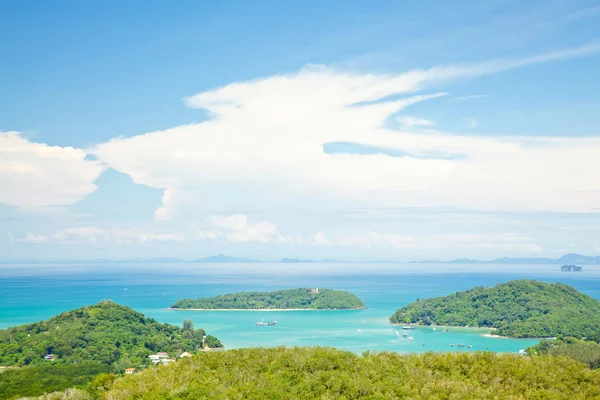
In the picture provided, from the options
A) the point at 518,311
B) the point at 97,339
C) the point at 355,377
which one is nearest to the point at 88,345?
the point at 97,339

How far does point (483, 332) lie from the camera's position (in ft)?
206

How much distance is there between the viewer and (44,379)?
27469 mm

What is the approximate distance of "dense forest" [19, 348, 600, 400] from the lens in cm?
1143

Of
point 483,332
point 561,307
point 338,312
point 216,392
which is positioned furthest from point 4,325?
point 561,307

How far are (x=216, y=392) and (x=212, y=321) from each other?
62574 millimetres

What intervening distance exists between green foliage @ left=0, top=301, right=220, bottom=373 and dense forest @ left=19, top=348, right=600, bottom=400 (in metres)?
24.2

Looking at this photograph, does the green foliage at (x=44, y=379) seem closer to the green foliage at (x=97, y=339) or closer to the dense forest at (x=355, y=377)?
the green foliage at (x=97, y=339)

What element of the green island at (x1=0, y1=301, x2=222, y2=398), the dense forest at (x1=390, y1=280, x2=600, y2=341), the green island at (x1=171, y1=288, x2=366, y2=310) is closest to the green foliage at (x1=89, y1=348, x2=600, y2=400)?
the green island at (x1=0, y1=301, x2=222, y2=398)

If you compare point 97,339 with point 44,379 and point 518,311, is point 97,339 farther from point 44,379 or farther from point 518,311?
point 518,311

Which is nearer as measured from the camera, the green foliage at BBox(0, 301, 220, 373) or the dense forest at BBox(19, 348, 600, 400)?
the dense forest at BBox(19, 348, 600, 400)

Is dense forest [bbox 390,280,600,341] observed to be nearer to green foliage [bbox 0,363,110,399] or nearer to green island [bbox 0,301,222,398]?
green island [bbox 0,301,222,398]

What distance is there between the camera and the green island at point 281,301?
86312mm

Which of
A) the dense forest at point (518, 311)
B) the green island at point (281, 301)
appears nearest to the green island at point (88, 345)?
the dense forest at point (518, 311)

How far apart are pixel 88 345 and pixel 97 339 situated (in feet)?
4.00
